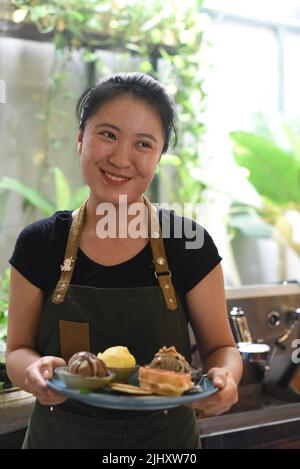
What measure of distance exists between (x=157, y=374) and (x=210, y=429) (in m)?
0.90

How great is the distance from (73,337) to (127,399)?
293mm

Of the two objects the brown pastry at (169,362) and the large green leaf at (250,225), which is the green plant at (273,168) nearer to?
the large green leaf at (250,225)

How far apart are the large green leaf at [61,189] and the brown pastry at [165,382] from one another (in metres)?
1.69

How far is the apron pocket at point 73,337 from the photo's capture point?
1.34 meters

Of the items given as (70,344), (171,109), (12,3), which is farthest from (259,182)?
(70,344)

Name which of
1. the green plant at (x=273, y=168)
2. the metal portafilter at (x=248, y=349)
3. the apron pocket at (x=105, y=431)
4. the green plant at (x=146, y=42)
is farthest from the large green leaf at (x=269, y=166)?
the apron pocket at (x=105, y=431)

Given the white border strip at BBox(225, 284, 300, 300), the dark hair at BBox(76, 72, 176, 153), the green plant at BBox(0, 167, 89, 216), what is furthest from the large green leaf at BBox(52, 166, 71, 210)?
the dark hair at BBox(76, 72, 176, 153)

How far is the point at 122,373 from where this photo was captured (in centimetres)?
120

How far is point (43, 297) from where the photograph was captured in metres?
1.37

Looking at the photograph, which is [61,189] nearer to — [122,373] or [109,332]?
[109,332]

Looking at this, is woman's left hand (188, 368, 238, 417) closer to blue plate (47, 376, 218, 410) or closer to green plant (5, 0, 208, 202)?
blue plate (47, 376, 218, 410)

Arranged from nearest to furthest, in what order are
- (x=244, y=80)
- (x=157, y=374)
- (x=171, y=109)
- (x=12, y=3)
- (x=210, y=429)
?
(x=157, y=374), (x=171, y=109), (x=210, y=429), (x=12, y=3), (x=244, y=80)

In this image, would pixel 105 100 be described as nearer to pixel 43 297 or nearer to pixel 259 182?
pixel 43 297

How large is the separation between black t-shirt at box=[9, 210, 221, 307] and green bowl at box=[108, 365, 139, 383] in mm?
207
